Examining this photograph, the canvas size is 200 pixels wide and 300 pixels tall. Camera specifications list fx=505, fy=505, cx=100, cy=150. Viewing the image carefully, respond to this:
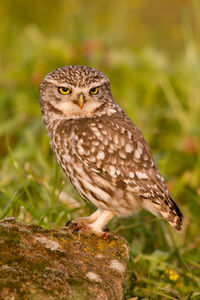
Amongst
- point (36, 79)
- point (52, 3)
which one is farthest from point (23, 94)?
point (52, 3)

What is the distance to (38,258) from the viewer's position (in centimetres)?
262

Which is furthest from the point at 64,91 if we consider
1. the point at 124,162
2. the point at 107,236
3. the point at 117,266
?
the point at 117,266

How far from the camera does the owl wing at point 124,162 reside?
3.47m

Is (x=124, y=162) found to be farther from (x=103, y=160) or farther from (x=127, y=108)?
(x=127, y=108)

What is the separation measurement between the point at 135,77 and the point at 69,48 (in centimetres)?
100

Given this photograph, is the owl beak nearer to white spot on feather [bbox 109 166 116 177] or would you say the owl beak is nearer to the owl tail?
white spot on feather [bbox 109 166 116 177]

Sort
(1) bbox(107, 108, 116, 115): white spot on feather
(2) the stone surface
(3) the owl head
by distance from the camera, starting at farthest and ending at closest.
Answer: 1. (1) bbox(107, 108, 116, 115): white spot on feather
2. (3) the owl head
3. (2) the stone surface

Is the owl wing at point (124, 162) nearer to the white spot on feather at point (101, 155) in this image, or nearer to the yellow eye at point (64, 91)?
the white spot on feather at point (101, 155)

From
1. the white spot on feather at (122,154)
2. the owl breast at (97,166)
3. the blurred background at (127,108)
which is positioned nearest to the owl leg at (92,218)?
the owl breast at (97,166)

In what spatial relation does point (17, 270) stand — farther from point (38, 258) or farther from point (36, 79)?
point (36, 79)

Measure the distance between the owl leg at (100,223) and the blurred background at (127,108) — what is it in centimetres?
33

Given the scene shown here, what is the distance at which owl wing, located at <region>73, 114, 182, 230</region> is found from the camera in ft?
11.4

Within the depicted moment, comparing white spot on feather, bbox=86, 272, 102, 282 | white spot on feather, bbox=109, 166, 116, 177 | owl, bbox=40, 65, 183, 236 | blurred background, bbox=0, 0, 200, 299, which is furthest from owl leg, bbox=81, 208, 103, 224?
white spot on feather, bbox=86, 272, 102, 282

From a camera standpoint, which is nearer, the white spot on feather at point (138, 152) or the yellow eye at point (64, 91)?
the white spot on feather at point (138, 152)
